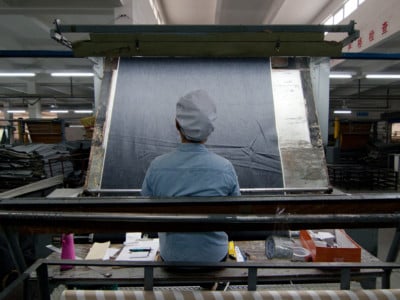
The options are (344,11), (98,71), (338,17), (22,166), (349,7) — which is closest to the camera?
(98,71)

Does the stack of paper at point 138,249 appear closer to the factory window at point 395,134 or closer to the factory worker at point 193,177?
the factory worker at point 193,177

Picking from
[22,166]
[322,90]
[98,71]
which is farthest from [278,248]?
[22,166]

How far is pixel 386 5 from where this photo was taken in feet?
15.2

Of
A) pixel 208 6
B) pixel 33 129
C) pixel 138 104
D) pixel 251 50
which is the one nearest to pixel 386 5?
pixel 208 6

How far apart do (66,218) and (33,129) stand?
6.11 metres

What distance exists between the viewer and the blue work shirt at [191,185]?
3.31 ft

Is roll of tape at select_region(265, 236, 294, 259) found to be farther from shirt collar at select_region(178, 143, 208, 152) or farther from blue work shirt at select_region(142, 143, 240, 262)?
shirt collar at select_region(178, 143, 208, 152)

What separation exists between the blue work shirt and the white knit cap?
50 millimetres

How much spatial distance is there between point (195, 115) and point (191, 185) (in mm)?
257

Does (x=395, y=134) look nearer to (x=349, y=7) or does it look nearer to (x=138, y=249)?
(x=349, y=7)

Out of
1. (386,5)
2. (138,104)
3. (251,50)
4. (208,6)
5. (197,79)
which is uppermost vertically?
(208,6)

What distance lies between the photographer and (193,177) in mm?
1040

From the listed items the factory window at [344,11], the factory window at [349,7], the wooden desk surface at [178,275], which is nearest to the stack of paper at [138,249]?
the wooden desk surface at [178,275]

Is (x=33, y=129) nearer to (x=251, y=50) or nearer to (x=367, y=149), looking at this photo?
(x=251, y=50)
